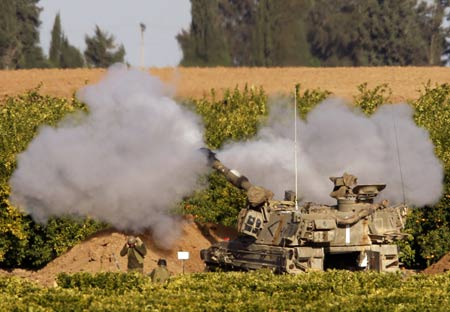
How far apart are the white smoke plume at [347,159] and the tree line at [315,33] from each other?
44348mm

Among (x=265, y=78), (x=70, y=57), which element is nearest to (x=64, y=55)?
(x=70, y=57)

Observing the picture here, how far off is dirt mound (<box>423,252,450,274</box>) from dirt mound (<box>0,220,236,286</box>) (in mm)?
6191

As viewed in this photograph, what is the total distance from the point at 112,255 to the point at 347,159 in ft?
24.7

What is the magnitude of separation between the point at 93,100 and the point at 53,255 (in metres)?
6.18

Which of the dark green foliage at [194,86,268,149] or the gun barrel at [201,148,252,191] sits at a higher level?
the dark green foliage at [194,86,268,149]

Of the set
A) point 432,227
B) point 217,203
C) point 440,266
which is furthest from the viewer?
point 217,203

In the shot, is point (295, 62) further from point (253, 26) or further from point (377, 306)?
point (377, 306)

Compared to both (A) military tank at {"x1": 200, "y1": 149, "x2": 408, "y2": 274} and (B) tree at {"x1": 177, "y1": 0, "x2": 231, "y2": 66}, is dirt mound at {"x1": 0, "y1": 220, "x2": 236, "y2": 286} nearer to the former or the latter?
(A) military tank at {"x1": 200, "y1": 149, "x2": 408, "y2": 274}

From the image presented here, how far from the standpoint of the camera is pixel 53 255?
1506 inches

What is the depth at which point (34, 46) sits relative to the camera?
97312 mm

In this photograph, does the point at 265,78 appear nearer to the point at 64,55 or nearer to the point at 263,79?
the point at 263,79

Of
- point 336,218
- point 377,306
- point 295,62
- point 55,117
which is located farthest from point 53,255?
point 295,62

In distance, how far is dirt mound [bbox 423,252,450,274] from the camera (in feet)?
121

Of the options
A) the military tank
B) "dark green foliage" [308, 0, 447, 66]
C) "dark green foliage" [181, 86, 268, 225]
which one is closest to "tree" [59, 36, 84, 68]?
"dark green foliage" [308, 0, 447, 66]
